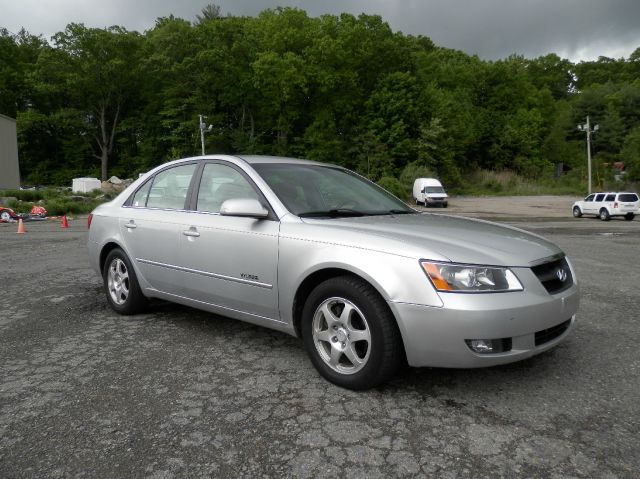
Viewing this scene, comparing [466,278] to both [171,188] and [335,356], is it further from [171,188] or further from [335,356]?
[171,188]

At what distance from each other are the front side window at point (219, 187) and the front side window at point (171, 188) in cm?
21

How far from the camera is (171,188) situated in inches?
181

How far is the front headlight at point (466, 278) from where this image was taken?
279 cm

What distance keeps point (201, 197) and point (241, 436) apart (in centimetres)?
220

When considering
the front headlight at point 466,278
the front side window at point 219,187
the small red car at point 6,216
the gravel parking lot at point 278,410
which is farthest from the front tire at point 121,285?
the small red car at point 6,216

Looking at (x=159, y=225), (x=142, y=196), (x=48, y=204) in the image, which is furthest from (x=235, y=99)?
(x=159, y=225)

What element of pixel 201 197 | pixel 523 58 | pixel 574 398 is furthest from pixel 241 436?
pixel 523 58

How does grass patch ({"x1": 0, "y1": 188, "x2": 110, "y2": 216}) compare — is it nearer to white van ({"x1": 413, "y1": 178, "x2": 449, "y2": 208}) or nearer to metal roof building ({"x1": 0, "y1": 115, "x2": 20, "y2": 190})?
metal roof building ({"x1": 0, "y1": 115, "x2": 20, "y2": 190})

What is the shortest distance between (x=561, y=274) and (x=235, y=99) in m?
55.1

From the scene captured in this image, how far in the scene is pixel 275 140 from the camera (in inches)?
2318

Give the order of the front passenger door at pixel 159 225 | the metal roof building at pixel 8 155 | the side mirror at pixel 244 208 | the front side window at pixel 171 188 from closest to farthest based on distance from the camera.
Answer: the side mirror at pixel 244 208 < the front passenger door at pixel 159 225 < the front side window at pixel 171 188 < the metal roof building at pixel 8 155

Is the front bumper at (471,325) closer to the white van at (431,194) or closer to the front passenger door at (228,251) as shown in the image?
the front passenger door at (228,251)

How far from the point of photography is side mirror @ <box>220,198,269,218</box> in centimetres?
347

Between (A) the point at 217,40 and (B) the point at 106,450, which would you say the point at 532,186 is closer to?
(A) the point at 217,40
